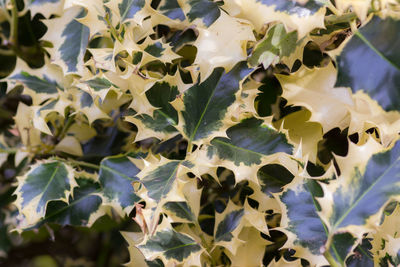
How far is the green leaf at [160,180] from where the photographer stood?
0.59 metres

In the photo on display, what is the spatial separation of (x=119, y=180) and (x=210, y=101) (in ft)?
0.71

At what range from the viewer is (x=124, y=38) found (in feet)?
2.17

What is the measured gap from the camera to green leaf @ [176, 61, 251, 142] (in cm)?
62

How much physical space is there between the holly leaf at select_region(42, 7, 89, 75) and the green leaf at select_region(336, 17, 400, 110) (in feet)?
1.40

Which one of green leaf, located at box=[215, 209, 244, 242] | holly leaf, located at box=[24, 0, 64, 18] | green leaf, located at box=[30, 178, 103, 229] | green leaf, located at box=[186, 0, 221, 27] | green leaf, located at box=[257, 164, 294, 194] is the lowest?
green leaf, located at box=[30, 178, 103, 229]

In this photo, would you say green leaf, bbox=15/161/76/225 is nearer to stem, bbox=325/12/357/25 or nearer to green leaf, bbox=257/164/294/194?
green leaf, bbox=257/164/294/194

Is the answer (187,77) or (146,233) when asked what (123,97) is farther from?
(146,233)

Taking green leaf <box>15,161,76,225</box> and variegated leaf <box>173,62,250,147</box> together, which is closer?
variegated leaf <box>173,62,250,147</box>

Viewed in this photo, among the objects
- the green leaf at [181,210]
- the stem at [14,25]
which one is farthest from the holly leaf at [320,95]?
the stem at [14,25]

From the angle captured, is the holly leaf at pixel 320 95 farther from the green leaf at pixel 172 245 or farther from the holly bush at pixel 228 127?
the green leaf at pixel 172 245

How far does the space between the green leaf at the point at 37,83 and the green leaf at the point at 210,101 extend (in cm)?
31

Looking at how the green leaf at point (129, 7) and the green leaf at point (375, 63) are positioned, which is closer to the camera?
the green leaf at point (375, 63)

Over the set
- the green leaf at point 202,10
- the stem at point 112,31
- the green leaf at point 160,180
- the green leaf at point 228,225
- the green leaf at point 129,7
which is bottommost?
the green leaf at point 228,225

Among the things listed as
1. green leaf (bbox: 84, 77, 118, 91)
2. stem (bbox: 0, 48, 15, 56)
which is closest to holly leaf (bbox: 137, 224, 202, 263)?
green leaf (bbox: 84, 77, 118, 91)
